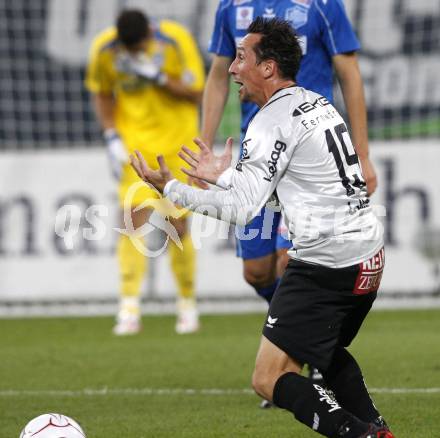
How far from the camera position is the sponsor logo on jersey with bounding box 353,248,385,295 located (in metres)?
4.55

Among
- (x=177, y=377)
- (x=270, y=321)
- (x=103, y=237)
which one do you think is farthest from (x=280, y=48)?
(x=103, y=237)

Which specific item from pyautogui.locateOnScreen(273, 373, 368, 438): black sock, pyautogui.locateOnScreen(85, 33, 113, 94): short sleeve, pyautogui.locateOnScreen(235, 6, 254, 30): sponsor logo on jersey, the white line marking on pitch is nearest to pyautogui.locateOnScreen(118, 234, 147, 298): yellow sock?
pyautogui.locateOnScreen(85, 33, 113, 94): short sleeve

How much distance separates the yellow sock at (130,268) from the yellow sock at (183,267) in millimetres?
258

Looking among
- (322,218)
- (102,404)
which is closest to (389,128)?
(102,404)

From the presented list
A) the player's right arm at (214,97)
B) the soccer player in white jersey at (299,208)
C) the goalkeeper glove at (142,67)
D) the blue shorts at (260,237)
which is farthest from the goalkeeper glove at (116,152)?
the soccer player in white jersey at (299,208)

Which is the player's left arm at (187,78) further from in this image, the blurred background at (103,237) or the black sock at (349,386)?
the black sock at (349,386)

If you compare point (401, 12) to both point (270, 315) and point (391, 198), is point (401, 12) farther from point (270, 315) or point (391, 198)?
point (270, 315)

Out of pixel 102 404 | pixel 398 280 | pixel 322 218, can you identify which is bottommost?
pixel 398 280

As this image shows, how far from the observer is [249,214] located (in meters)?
4.37

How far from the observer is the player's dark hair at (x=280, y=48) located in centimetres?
Answer: 465

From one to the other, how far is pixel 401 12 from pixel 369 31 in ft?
1.30

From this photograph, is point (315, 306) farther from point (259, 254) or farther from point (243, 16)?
point (243, 16)

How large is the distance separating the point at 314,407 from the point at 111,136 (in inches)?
226

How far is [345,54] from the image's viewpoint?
6.10 metres
